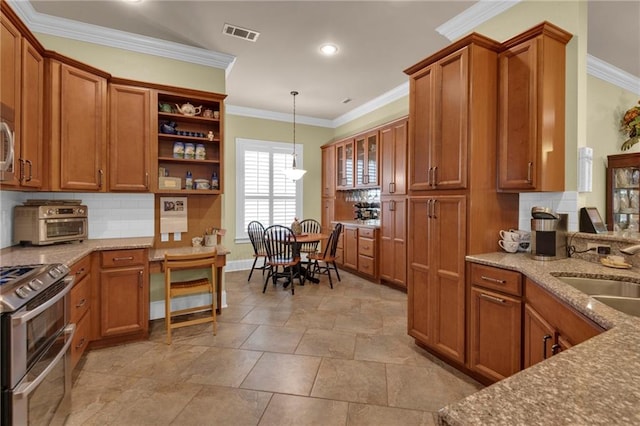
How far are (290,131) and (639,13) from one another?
4.98 meters

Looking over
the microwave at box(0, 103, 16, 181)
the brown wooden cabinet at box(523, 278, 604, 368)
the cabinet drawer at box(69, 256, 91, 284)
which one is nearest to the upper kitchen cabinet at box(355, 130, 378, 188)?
the brown wooden cabinet at box(523, 278, 604, 368)

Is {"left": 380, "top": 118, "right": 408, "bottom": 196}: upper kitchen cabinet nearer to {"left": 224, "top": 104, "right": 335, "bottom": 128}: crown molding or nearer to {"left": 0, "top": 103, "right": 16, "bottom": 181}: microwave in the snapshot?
{"left": 224, "top": 104, "right": 335, "bottom": 128}: crown molding

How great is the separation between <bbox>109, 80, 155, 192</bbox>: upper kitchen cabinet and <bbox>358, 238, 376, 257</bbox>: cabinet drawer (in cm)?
327

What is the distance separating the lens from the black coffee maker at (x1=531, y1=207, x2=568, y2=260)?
7.19 ft

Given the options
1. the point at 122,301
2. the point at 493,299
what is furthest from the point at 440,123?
the point at 122,301

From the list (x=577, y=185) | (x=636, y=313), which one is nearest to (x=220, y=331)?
(x=636, y=313)

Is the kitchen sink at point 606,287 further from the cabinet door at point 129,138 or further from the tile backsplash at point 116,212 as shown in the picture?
the tile backsplash at point 116,212

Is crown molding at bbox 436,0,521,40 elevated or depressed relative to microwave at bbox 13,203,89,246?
elevated

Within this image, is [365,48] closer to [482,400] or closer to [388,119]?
[388,119]

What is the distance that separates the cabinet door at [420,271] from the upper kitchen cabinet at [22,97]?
9.62 feet

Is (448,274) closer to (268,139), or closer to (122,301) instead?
(122,301)

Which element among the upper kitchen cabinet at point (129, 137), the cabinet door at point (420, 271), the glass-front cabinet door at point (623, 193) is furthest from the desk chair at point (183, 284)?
the glass-front cabinet door at point (623, 193)

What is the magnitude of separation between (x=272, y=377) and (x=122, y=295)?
1.57 m

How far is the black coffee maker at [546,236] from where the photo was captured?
2.19 m
